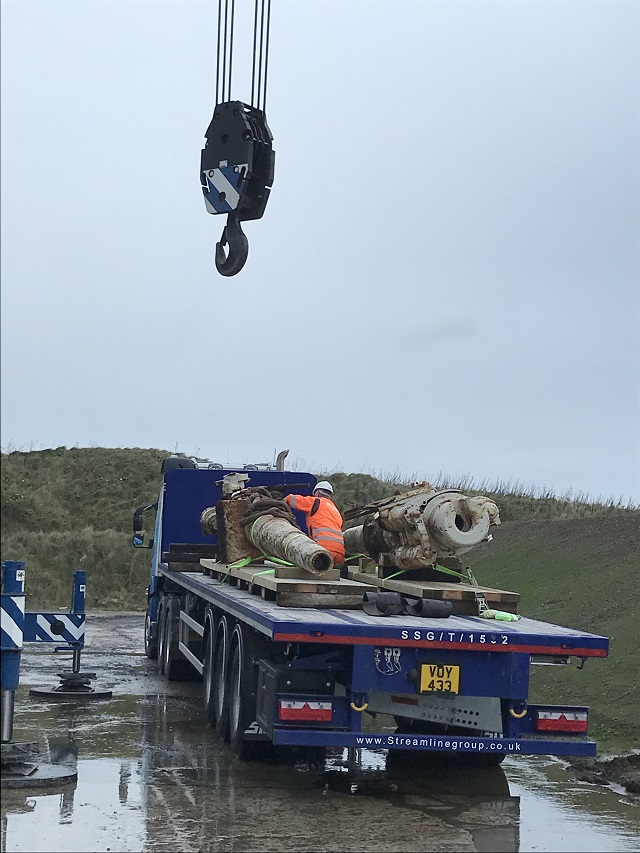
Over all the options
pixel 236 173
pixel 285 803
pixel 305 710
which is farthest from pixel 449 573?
pixel 236 173

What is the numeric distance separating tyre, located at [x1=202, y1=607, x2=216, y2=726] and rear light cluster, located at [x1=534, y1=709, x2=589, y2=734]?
374 centimetres

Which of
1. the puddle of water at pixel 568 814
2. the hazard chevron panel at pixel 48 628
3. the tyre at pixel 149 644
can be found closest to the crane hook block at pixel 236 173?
the hazard chevron panel at pixel 48 628

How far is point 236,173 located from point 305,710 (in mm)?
4981

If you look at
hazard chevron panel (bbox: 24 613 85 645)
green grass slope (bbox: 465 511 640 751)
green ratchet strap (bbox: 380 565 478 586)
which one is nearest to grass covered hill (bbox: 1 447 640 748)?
green grass slope (bbox: 465 511 640 751)

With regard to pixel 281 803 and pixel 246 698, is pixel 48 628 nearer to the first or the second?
pixel 246 698

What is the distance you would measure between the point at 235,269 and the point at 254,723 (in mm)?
4004

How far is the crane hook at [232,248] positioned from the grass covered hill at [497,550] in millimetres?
2725

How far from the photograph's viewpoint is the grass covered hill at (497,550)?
14281 millimetres

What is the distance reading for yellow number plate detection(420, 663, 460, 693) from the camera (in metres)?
8.92

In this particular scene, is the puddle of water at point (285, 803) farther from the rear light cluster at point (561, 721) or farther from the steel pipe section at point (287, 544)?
the steel pipe section at point (287, 544)

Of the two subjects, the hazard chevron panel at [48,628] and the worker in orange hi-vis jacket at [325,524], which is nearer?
the worker in orange hi-vis jacket at [325,524]

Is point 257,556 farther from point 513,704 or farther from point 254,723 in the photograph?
point 513,704

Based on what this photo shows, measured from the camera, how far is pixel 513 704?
9.16m

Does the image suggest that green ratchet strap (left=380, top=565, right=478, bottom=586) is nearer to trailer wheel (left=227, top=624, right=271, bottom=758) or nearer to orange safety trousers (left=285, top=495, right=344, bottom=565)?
orange safety trousers (left=285, top=495, right=344, bottom=565)
